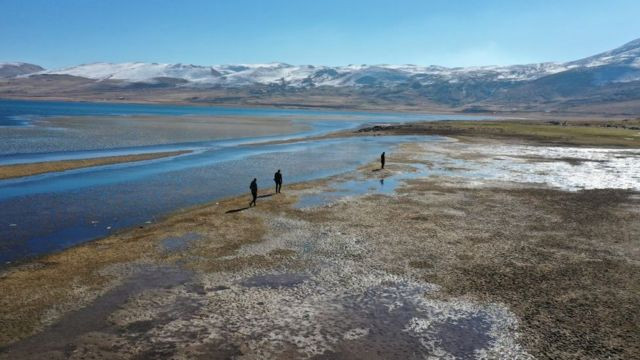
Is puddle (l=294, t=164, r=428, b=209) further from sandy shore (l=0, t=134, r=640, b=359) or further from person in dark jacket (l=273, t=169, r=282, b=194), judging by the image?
sandy shore (l=0, t=134, r=640, b=359)

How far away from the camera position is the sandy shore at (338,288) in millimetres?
16734

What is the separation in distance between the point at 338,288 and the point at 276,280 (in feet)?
9.65

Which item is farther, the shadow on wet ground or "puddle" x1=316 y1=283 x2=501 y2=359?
"puddle" x1=316 y1=283 x2=501 y2=359

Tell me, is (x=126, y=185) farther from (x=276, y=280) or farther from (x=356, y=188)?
(x=276, y=280)

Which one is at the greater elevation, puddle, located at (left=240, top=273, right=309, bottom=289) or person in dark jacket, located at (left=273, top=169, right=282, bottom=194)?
person in dark jacket, located at (left=273, top=169, right=282, bottom=194)

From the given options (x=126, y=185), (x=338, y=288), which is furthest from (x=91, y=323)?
(x=126, y=185)

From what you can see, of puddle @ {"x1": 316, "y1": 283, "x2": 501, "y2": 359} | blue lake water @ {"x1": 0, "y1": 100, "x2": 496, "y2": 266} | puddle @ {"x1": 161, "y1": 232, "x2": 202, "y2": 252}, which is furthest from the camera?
blue lake water @ {"x1": 0, "y1": 100, "x2": 496, "y2": 266}

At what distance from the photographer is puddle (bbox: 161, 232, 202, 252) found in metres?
26.6

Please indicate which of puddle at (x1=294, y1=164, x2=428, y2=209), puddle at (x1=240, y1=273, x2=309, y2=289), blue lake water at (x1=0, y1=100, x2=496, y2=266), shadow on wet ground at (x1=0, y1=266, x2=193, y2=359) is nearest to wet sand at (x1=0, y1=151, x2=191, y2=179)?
blue lake water at (x1=0, y1=100, x2=496, y2=266)

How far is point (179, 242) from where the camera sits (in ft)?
90.4

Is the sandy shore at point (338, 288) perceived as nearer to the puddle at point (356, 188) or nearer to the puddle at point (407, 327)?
the puddle at point (407, 327)

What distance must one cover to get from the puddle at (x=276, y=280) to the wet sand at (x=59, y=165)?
3574cm

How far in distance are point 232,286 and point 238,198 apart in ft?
61.4

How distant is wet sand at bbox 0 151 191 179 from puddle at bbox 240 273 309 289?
1407 inches
